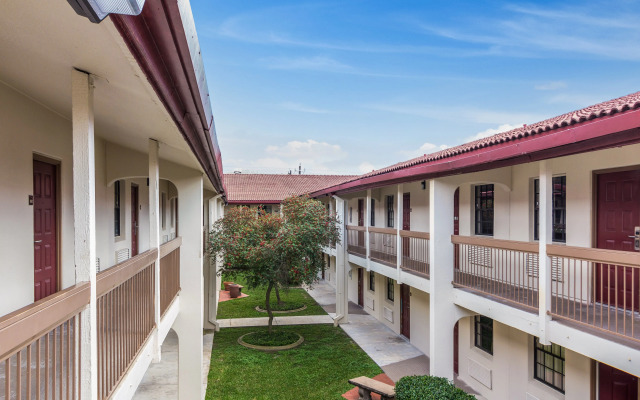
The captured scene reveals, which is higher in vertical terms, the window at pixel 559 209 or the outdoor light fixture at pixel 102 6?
the outdoor light fixture at pixel 102 6

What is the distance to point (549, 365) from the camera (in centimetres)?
841

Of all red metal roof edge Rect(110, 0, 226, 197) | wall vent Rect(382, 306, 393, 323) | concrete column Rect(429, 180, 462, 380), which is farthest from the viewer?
wall vent Rect(382, 306, 393, 323)

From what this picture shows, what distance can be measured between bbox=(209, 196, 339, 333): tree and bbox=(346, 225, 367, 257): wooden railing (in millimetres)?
1762

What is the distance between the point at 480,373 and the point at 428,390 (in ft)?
10.8

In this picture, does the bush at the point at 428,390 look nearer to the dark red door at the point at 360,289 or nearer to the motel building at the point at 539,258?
the motel building at the point at 539,258

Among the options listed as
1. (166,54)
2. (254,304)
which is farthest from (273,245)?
(166,54)

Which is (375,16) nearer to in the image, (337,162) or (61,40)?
(61,40)

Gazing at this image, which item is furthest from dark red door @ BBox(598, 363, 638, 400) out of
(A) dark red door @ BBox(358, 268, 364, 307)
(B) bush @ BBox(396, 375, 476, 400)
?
(A) dark red door @ BBox(358, 268, 364, 307)

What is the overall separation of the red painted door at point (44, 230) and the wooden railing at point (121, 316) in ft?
4.90

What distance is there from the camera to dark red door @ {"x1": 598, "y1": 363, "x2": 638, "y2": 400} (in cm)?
690

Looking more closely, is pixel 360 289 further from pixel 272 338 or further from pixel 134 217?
pixel 134 217

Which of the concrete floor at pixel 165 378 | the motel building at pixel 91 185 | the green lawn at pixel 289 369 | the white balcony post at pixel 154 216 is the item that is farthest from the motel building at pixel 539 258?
the concrete floor at pixel 165 378

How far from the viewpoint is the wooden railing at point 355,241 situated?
16.3 meters

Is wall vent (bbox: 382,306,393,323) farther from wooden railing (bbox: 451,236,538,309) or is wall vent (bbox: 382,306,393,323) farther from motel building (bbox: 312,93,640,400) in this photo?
wooden railing (bbox: 451,236,538,309)
